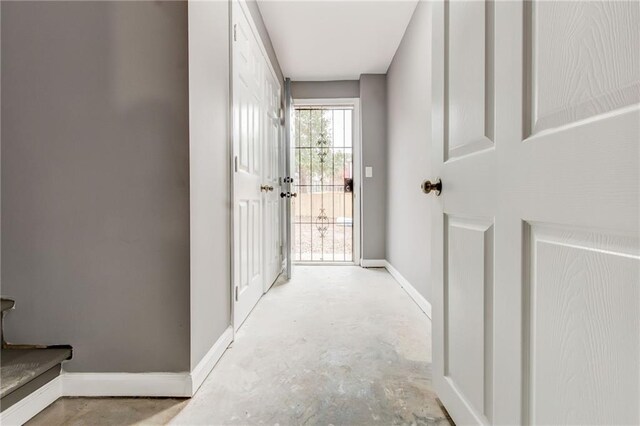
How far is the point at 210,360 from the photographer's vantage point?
1524 mm

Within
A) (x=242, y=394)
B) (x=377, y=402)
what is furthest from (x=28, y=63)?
(x=377, y=402)

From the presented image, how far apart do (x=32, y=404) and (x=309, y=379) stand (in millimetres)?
964

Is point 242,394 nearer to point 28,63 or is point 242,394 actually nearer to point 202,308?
point 202,308

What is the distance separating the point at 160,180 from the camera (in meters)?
1.31

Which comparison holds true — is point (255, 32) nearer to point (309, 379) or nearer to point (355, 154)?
point (355, 154)

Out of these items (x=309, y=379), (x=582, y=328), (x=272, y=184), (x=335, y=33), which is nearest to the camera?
(x=582, y=328)

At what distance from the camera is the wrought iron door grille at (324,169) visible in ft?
14.2

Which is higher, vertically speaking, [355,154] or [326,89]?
[326,89]

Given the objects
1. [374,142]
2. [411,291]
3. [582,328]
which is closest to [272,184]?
[374,142]

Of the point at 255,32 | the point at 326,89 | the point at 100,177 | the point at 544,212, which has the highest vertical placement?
the point at 326,89

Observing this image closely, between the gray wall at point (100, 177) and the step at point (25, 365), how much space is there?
0.04m

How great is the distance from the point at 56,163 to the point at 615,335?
1.65 m

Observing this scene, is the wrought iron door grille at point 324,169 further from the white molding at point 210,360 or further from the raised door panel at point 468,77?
the raised door panel at point 468,77

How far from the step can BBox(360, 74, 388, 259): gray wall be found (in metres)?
3.21
